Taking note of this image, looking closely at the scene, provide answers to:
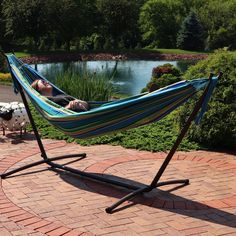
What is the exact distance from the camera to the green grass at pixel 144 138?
557 cm

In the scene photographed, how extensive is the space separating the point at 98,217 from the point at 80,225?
20 cm

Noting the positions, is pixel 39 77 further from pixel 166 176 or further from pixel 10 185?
pixel 166 176

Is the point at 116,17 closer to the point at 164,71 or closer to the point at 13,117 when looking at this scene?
the point at 164,71

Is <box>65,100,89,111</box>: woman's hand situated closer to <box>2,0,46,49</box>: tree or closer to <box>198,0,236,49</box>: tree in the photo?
<box>2,0,46,49</box>: tree

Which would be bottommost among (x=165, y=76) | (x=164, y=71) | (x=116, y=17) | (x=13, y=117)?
(x=13, y=117)

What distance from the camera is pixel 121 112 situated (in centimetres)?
359

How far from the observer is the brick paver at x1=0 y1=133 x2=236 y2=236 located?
3.28 m

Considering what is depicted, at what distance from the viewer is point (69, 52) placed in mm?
34500

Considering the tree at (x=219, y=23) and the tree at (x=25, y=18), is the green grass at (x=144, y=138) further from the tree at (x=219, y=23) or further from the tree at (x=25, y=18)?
the tree at (x=219, y=23)

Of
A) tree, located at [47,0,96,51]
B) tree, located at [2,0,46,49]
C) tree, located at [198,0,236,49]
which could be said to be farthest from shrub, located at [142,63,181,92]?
tree, located at [198,0,236,49]

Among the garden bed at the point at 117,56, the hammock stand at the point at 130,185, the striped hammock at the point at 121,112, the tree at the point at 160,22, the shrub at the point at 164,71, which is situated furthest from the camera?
the tree at the point at 160,22

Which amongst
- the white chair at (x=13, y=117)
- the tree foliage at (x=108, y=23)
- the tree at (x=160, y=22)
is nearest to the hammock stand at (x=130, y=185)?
the white chair at (x=13, y=117)

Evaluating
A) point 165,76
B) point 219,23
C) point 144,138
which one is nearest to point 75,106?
point 144,138

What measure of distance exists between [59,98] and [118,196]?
1.21m
